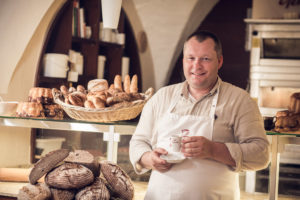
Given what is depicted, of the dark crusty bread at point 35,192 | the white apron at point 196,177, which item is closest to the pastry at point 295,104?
the white apron at point 196,177

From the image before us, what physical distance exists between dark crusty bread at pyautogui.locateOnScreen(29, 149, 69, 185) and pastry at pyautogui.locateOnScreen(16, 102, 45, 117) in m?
0.34

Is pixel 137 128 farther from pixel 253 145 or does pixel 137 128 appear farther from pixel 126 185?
pixel 253 145

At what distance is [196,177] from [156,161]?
0.20m

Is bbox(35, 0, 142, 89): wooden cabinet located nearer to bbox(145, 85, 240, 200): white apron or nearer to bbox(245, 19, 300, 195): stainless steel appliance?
bbox(245, 19, 300, 195): stainless steel appliance

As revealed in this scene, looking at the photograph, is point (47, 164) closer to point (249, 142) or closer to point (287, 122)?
point (249, 142)

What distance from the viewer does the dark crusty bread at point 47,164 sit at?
2.26 m

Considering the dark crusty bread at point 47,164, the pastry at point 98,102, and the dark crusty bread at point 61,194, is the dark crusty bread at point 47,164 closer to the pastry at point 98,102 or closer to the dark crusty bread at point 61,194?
the dark crusty bread at point 61,194

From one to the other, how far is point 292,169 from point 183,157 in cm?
61

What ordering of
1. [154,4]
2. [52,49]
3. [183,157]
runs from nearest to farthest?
[183,157] < [52,49] < [154,4]

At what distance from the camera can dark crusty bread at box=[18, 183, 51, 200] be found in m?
2.20

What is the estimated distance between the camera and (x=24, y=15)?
3.76m

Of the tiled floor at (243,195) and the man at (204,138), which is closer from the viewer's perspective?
the man at (204,138)

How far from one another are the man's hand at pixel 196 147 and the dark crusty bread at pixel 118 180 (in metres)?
0.58

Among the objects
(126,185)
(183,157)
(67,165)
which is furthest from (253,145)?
(67,165)
